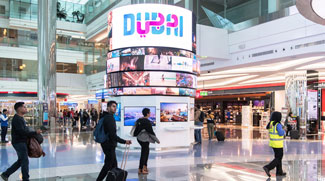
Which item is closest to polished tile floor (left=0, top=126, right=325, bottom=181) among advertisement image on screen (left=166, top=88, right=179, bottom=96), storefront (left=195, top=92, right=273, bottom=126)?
advertisement image on screen (left=166, top=88, right=179, bottom=96)

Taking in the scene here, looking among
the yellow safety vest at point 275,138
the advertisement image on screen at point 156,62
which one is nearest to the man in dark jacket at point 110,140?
the yellow safety vest at point 275,138

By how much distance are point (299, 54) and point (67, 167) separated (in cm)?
866

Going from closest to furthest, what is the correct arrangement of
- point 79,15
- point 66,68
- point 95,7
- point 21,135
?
point 21,135
point 95,7
point 66,68
point 79,15

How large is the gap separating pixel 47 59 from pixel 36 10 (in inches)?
415

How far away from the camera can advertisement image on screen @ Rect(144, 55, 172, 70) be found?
9445mm

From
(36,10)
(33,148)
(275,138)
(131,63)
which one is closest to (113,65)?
(131,63)

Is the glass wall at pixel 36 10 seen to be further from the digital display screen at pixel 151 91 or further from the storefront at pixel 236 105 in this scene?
the digital display screen at pixel 151 91

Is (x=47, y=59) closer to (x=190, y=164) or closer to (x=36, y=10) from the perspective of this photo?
(x=36, y=10)

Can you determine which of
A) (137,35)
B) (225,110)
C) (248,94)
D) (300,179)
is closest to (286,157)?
(300,179)

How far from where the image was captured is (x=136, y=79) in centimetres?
952

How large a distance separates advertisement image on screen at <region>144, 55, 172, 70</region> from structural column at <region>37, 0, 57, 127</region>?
10510 millimetres

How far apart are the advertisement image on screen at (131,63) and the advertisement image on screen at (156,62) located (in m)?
0.16

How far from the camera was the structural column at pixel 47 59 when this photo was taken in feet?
59.2

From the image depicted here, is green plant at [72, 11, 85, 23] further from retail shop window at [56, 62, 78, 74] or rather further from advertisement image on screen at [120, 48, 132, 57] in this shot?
advertisement image on screen at [120, 48, 132, 57]
